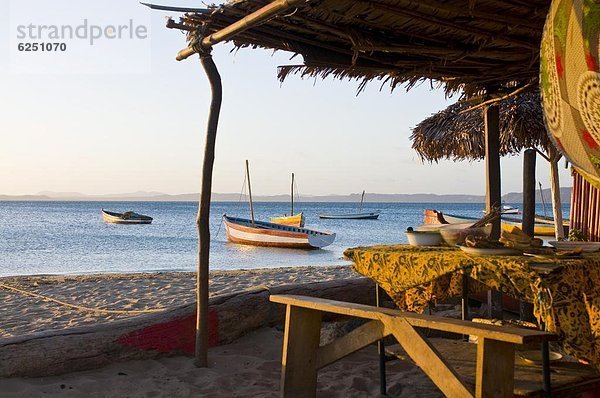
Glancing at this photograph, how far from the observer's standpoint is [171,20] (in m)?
4.04

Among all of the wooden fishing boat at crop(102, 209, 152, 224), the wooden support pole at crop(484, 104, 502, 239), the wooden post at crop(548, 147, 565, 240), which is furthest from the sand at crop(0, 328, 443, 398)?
the wooden fishing boat at crop(102, 209, 152, 224)

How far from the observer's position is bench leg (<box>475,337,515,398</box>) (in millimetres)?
2457

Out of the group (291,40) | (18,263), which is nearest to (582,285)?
(291,40)

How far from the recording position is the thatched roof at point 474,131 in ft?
24.7

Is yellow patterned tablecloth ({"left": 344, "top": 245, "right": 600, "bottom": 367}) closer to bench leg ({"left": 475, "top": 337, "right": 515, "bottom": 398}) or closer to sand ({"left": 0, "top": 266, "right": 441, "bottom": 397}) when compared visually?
bench leg ({"left": 475, "top": 337, "right": 515, "bottom": 398})

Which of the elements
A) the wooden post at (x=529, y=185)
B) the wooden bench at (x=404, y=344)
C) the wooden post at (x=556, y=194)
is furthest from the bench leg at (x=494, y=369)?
the wooden post at (x=556, y=194)

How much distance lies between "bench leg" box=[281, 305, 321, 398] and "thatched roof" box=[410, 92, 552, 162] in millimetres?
4652

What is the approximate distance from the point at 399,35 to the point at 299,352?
2.25 meters

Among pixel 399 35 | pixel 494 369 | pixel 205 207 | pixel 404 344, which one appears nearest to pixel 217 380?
pixel 205 207

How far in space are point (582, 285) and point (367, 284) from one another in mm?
3272

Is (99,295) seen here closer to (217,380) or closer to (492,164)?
(217,380)

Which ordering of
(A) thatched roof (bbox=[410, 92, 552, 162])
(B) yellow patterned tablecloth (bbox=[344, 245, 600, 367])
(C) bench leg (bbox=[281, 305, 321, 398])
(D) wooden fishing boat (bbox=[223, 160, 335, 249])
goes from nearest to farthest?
(B) yellow patterned tablecloth (bbox=[344, 245, 600, 367]) → (C) bench leg (bbox=[281, 305, 321, 398]) → (A) thatched roof (bbox=[410, 92, 552, 162]) → (D) wooden fishing boat (bbox=[223, 160, 335, 249])

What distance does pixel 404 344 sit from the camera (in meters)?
2.82

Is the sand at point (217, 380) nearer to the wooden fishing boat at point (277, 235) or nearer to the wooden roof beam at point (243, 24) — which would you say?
the wooden roof beam at point (243, 24)
